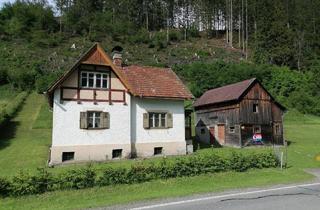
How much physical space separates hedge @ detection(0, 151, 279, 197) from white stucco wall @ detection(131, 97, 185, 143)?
32.2 feet

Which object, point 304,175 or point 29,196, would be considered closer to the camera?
point 29,196

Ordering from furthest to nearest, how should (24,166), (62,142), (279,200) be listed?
(62,142) → (24,166) → (279,200)

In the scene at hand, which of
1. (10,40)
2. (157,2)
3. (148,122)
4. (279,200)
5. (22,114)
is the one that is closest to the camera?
(279,200)

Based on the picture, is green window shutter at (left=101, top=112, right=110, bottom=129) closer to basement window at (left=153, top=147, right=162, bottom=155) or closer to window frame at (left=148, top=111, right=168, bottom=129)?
window frame at (left=148, top=111, right=168, bottom=129)

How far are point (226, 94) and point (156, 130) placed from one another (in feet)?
38.5

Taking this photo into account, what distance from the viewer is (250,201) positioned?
12547 mm

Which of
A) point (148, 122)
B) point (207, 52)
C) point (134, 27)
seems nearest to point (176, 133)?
point (148, 122)

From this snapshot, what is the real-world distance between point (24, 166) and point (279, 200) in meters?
16.3

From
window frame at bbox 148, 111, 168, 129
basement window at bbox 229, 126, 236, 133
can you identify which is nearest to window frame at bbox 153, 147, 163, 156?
window frame at bbox 148, 111, 168, 129

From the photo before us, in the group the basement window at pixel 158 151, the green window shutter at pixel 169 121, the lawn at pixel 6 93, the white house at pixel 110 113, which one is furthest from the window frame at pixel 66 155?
the lawn at pixel 6 93

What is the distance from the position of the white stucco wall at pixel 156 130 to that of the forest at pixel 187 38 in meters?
30.1

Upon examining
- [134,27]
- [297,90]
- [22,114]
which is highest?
[134,27]

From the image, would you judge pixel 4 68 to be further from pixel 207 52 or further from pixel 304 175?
pixel 304 175

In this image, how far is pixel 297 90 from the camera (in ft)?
215
